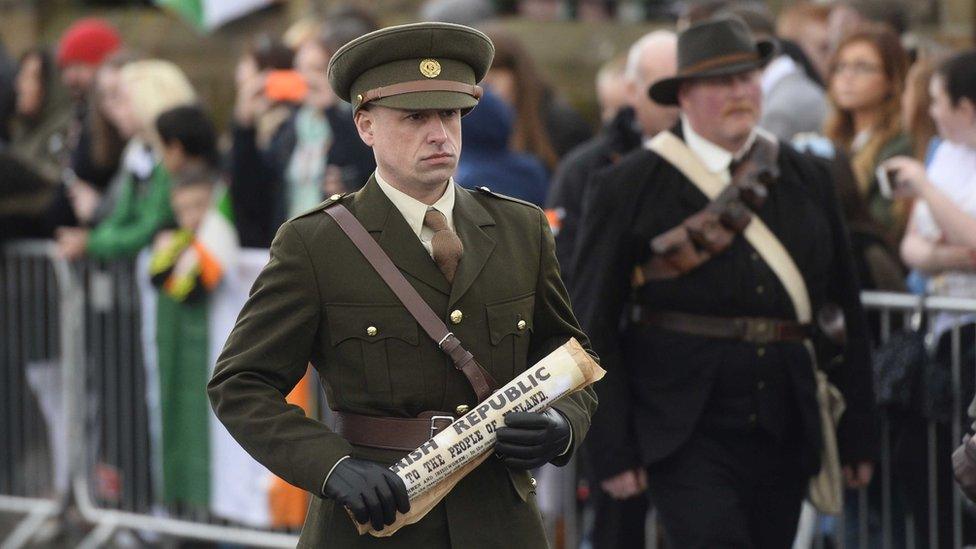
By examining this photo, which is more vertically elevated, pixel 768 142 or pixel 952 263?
pixel 768 142

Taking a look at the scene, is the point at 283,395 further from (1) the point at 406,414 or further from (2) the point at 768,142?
(2) the point at 768,142

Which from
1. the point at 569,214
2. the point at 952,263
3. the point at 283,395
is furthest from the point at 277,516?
the point at 283,395

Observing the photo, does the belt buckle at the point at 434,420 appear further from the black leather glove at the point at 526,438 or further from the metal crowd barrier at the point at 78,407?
the metal crowd barrier at the point at 78,407

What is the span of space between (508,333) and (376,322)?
1.09ft

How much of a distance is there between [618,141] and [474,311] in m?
3.13

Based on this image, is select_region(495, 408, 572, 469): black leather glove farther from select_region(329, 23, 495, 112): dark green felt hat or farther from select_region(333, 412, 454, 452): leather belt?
select_region(329, 23, 495, 112): dark green felt hat

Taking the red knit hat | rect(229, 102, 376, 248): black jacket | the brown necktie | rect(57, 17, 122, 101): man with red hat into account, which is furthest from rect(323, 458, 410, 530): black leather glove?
the red knit hat

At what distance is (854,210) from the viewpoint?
23.3ft

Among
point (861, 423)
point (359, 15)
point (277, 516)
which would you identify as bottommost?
point (277, 516)

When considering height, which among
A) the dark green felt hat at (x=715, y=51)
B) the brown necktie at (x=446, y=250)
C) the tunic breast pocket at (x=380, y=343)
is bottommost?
the tunic breast pocket at (x=380, y=343)

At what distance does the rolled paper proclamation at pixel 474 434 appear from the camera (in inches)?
164

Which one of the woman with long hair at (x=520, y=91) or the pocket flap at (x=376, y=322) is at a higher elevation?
the woman with long hair at (x=520, y=91)

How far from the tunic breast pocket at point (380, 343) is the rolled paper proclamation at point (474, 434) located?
18 cm

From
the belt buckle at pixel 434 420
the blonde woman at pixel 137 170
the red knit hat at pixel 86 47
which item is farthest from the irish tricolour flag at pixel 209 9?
the belt buckle at pixel 434 420
